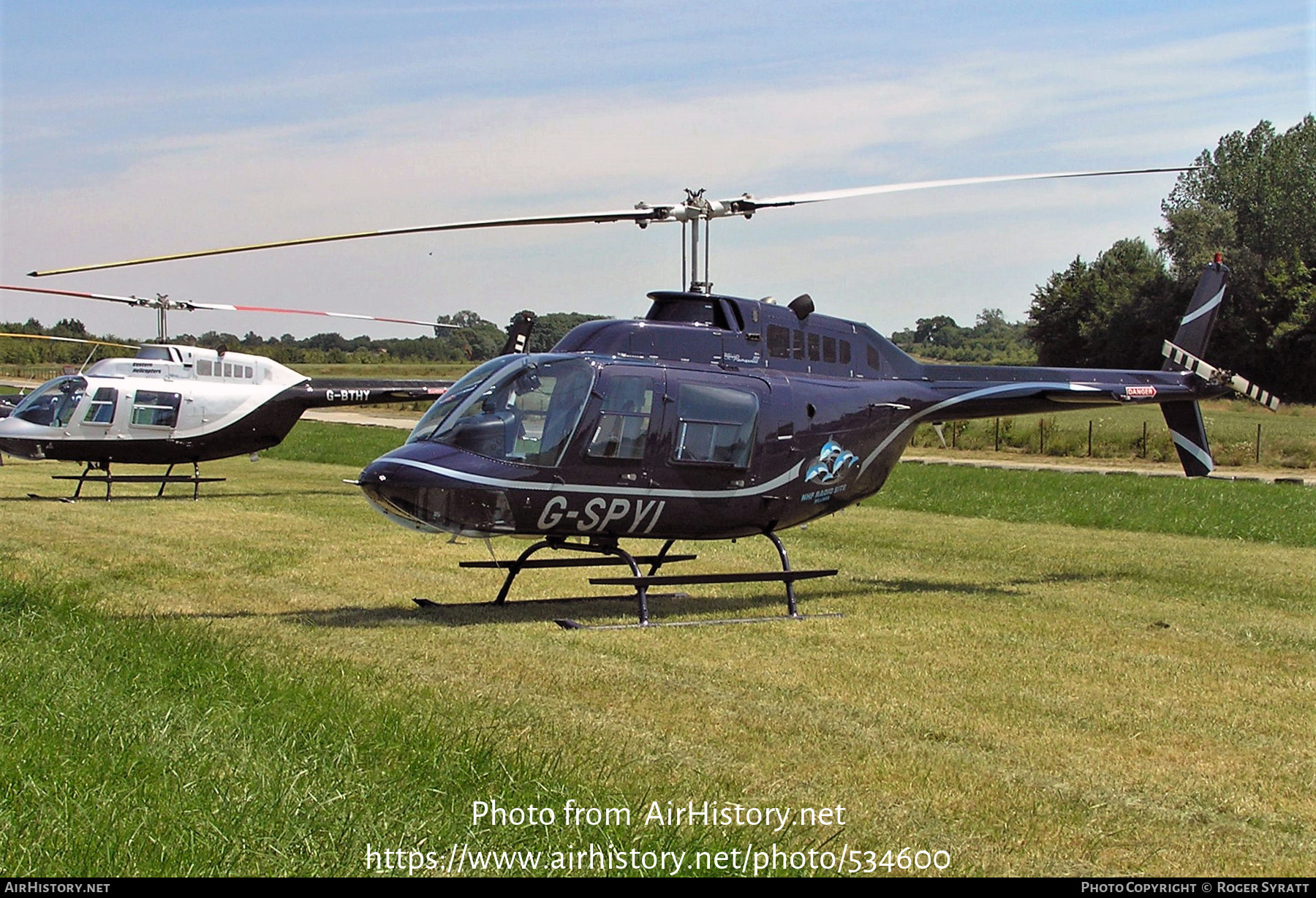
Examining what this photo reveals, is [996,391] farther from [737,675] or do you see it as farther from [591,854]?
[591,854]

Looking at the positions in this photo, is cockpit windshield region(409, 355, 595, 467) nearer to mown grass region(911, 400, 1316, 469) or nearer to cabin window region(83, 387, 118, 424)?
cabin window region(83, 387, 118, 424)

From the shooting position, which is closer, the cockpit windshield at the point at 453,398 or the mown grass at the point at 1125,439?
the cockpit windshield at the point at 453,398

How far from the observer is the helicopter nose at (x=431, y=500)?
981 cm

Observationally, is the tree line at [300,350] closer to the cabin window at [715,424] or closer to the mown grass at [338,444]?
the mown grass at [338,444]

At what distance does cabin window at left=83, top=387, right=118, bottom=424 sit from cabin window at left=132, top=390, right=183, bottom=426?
0.32 m

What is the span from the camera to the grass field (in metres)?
5.29

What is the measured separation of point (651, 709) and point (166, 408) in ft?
52.9

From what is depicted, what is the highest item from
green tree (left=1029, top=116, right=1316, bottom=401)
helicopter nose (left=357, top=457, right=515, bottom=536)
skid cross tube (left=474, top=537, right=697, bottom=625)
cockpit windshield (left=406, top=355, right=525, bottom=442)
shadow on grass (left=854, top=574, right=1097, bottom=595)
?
green tree (left=1029, top=116, right=1316, bottom=401)

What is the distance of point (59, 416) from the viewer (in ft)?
69.3

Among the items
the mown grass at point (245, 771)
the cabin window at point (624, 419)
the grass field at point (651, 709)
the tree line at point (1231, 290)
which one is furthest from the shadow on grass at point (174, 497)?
the tree line at point (1231, 290)

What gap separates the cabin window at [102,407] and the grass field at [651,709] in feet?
20.6

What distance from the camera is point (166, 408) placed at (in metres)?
21.6

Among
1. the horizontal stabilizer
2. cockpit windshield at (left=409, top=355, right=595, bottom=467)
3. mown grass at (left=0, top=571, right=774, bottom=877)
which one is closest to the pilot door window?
cockpit windshield at (left=409, top=355, right=595, bottom=467)
